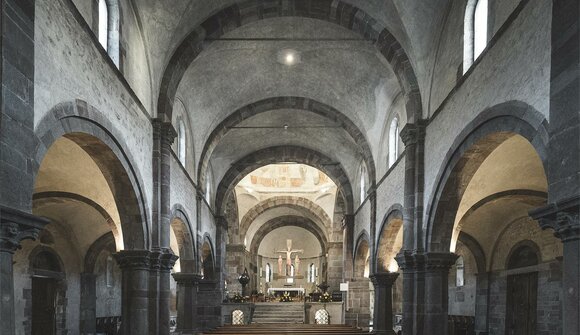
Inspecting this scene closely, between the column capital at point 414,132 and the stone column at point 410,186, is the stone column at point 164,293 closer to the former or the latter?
the stone column at point 410,186

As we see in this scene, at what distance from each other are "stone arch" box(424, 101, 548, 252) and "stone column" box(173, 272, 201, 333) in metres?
11.5

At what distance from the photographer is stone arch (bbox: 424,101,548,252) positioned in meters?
8.44

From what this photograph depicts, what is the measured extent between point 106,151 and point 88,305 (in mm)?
14352

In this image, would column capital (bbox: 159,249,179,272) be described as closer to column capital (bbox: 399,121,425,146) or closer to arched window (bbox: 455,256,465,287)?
column capital (bbox: 399,121,425,146)

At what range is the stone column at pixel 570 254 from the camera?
21.7ft

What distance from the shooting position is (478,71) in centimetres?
1116

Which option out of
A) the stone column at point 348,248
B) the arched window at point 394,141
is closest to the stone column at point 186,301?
the arched window at point 394,141

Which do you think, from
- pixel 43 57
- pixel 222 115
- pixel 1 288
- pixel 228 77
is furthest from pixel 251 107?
pixel 1 288

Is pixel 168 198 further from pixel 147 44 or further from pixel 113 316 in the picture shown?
pixel 113 316

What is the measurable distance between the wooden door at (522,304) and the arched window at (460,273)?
3524 millimetres

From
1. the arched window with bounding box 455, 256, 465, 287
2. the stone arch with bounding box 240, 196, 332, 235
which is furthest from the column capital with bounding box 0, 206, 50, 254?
the stone arch with bounding box 240, 196, 332, 235

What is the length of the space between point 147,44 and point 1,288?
9.48 m

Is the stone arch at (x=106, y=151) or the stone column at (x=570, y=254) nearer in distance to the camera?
the stone column at (x=570, y=254)

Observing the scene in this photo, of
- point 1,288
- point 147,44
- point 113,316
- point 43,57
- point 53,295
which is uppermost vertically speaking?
point 147,44
